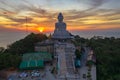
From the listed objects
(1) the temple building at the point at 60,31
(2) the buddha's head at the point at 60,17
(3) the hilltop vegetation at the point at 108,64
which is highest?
(2) the buddha's head at the point at 60,17

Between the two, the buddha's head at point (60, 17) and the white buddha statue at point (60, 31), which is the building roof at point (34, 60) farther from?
the buddha's head at point (60, 17)

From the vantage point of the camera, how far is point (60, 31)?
47.6 m

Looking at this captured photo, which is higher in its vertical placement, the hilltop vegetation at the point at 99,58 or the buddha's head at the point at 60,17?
the buddha's head at the point at 60,17

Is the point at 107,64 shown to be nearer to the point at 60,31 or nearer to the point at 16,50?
the point at 60,31

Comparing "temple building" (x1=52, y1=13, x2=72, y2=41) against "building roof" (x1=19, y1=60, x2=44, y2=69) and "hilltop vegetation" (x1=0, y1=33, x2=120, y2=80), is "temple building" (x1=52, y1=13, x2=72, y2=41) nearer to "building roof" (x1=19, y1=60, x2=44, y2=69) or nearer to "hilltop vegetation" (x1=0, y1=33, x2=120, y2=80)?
"hilltop vegetation" (x1=0, y1=33, x2=120, y2=80)

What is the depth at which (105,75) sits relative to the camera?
37438 millimetres

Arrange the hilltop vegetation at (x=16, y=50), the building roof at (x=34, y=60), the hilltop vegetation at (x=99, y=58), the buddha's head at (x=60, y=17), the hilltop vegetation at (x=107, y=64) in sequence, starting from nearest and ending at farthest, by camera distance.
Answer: the hilltop vegetation at (x=107, y=64)
the hilltop vegetation at (x=99, y=58)
the building roof at (x=34, y=60)
the hilltop vegetation at (x=16, y=50)
the buddha's head at (x=60, y=17)

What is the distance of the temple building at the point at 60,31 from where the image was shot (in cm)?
4679

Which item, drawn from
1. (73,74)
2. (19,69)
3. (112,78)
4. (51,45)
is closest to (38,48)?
(51,45)

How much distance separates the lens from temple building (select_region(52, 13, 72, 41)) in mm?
46794

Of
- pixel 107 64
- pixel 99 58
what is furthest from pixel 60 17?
pixel 107 64

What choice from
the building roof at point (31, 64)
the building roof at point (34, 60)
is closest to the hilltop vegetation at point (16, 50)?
the building roof at point (34, 60)

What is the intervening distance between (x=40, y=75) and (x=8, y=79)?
4521 mm

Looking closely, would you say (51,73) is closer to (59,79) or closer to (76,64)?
(59,79)
